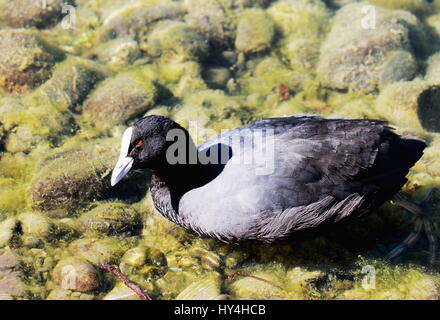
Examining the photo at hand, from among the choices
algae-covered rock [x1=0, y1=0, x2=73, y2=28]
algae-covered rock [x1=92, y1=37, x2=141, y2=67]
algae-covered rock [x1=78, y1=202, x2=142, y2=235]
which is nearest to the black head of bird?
algae-covered rock [x1=78, y1=202, x2=142, y2=235]

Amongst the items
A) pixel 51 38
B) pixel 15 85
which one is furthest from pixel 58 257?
pixel 51 38

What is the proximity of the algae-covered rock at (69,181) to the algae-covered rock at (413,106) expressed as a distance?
9.35 feet

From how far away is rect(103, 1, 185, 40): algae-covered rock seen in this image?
6210 millimetres

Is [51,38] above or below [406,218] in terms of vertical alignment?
above

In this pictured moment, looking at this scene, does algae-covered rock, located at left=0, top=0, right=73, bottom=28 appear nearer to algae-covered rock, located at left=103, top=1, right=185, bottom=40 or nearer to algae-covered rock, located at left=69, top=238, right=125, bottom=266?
algae-covered rock, located at left=103, top=1, right=185, bottom=40

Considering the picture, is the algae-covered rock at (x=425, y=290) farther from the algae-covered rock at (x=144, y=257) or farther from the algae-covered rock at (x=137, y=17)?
the algae-covered rock at (x=137, y=17)

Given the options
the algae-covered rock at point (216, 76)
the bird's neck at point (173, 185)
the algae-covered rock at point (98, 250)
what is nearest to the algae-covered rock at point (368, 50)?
the algae-covered rock at point (216, 76)

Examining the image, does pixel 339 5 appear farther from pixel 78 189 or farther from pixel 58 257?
pixel 58 257

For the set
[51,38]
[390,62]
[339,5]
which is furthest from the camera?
[339,5]

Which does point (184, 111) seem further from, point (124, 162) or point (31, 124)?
point (124, 162)
